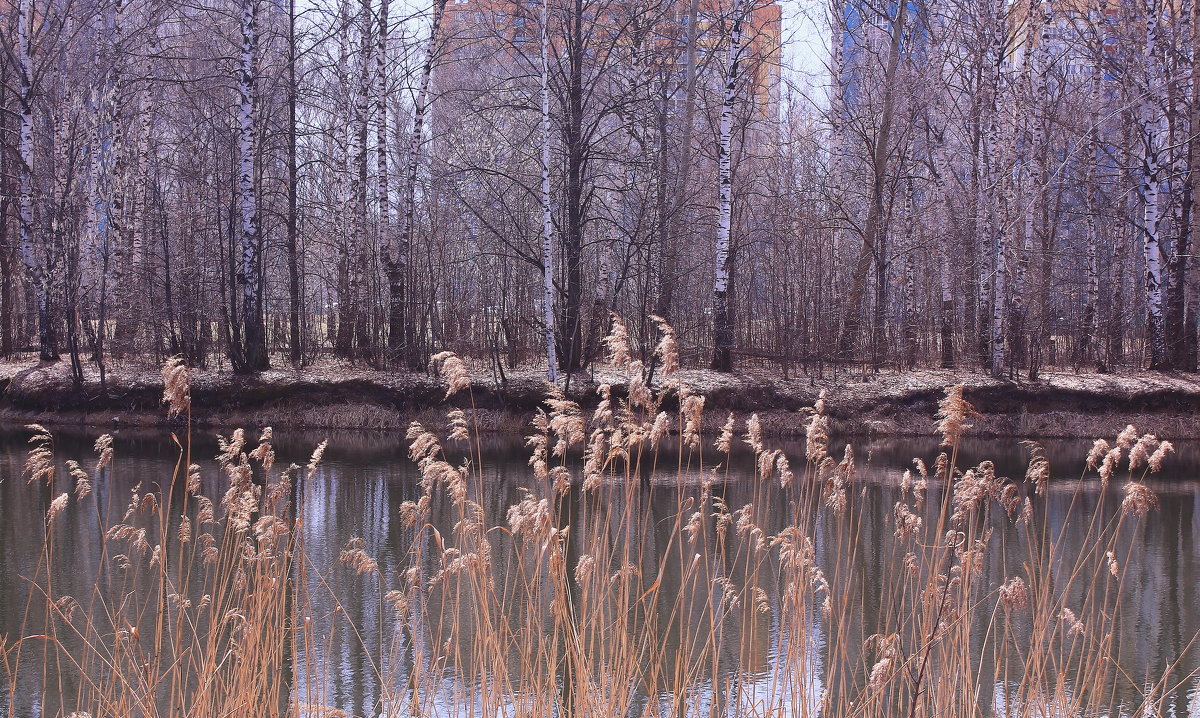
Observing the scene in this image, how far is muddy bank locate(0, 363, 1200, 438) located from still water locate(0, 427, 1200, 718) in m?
0.62

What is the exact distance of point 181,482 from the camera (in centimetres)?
1112

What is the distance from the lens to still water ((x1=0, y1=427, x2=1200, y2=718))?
219 inches

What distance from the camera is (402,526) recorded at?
8.88 metres

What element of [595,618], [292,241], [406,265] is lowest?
[595,618]

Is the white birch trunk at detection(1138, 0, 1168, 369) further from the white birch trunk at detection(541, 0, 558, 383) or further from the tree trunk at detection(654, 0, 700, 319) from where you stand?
A: the white birch trunk at detection(541, 0, 558, 383)

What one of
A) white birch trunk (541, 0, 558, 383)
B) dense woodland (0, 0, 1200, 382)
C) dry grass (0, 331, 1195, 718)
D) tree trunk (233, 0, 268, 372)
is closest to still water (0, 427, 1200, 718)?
dry grass (0, 331, 1195, 718)

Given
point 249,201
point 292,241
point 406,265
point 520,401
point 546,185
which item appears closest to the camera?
point 546,185

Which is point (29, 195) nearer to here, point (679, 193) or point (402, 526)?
point (679, 193)

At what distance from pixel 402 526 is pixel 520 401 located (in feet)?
22.9

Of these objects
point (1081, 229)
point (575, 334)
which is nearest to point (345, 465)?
point (575, 334)

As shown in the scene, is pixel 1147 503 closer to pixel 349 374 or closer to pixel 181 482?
pixel 181 482

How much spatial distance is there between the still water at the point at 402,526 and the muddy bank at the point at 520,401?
2.04 feet

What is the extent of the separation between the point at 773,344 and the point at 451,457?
7094 millimetres

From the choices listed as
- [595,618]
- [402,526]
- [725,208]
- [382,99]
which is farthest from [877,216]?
[595,618]
